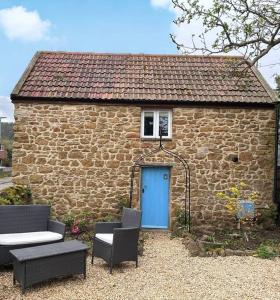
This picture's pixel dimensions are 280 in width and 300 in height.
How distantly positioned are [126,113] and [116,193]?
96.6 inches

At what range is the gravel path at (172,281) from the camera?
5863 mm

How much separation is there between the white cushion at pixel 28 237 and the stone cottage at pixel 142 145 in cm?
377

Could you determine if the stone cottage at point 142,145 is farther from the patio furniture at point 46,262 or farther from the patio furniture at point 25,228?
the patio furniture at point 46,262

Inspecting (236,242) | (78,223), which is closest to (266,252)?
(236,242)

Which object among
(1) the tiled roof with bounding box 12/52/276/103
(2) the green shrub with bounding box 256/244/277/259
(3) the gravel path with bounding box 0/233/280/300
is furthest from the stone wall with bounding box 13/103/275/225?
(3) the gravel path with bounding box 0/233/280/300

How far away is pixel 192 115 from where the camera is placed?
11422 millimetres

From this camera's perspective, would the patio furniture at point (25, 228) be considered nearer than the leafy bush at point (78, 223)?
Yes

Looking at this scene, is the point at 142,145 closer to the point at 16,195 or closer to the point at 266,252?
the point at 16,195

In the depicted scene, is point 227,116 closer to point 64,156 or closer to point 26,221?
point 64,156

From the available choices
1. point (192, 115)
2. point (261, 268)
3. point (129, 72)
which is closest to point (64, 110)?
point (129, 72)

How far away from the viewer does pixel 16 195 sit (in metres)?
10.3

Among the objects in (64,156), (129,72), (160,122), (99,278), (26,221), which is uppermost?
(129,72)

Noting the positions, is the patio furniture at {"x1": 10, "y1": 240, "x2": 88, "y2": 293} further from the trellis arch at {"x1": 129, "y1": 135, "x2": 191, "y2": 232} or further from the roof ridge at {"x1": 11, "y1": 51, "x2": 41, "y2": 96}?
the roof ridge at {"x1": 11, "y1": 51, "x2": 41, "y2": 96}

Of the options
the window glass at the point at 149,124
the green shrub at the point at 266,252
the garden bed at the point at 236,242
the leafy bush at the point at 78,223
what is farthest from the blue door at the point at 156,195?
the green shrub at the point at 266,252
